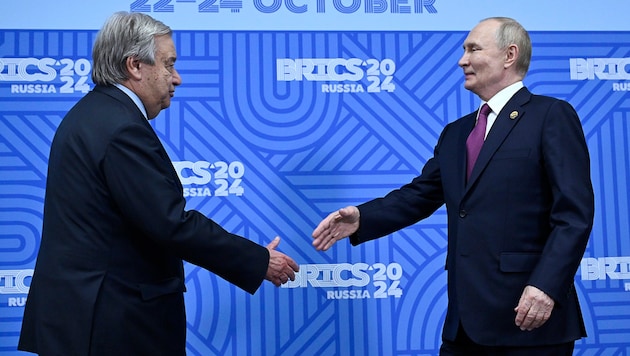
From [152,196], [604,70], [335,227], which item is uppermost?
[604,70]

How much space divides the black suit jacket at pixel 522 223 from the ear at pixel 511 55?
0.54 feet

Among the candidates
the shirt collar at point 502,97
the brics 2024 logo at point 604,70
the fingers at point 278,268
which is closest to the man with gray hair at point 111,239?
the fingers at point 278,268

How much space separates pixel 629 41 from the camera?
3.37m

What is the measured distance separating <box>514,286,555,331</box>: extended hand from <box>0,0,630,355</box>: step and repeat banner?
45.4 inches

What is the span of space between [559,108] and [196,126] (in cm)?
152

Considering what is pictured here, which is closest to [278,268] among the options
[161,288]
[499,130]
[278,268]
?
[278,268]

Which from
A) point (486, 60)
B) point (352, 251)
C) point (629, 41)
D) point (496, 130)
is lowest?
point (352, 251)

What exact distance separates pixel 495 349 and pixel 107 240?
1137 mm

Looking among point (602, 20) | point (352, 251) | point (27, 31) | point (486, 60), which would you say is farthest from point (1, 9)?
point (602, 20)

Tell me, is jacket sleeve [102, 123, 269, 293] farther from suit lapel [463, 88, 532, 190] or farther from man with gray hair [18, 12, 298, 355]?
suit lapel [463, 88, 532, 190]

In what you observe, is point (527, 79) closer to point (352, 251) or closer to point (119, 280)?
point (352, 251)

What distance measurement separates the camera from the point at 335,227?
2.65 meters

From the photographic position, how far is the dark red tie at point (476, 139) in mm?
2322

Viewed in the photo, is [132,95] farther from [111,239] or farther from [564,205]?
[564,205]
